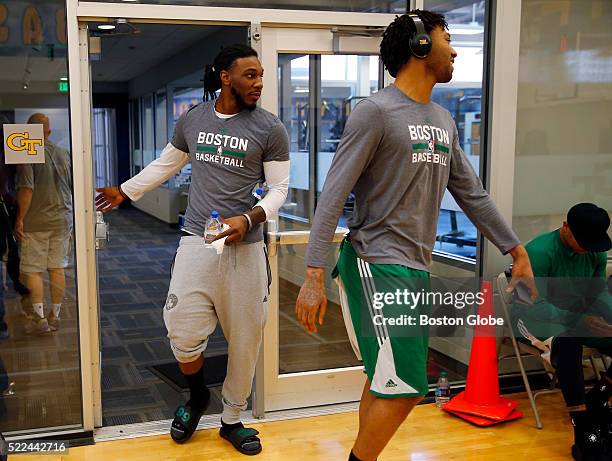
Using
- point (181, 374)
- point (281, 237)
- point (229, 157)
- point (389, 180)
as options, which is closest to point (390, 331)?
point (389, 180)

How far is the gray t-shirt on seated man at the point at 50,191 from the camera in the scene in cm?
317

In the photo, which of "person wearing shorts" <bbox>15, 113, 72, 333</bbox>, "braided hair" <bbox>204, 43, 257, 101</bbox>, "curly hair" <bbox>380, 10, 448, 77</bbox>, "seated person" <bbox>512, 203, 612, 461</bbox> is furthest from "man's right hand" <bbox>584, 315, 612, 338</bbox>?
"person wearing shorts" <bbox>15, 113, 72, 333</bbox>

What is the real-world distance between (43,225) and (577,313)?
253cm

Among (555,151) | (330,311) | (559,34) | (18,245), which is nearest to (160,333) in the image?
(330,311)

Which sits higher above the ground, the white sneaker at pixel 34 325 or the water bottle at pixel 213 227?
the water bottle at pixel 213 227

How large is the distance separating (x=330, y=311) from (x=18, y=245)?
1.64m

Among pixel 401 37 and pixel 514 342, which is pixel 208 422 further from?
pixel 401 37

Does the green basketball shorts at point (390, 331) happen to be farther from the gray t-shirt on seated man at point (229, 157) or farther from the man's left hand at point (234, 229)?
the gray t-shirt on seated man at point (229, 157)

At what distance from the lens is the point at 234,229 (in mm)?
2836

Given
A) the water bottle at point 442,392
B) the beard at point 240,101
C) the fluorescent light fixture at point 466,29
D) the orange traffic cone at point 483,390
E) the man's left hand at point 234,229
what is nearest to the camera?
the man's left hand at point 234,229

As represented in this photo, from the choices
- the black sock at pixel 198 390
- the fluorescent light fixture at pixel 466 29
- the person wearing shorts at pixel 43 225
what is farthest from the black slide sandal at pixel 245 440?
the fluorescent light fixture at pixel 466 29

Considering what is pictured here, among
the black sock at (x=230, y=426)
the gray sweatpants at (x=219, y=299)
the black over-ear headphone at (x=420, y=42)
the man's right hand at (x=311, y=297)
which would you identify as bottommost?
the black sock at (x=230, y=426)

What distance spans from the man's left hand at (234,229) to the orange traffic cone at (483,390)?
60.9 inches

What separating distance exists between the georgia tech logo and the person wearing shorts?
54 millimetres
